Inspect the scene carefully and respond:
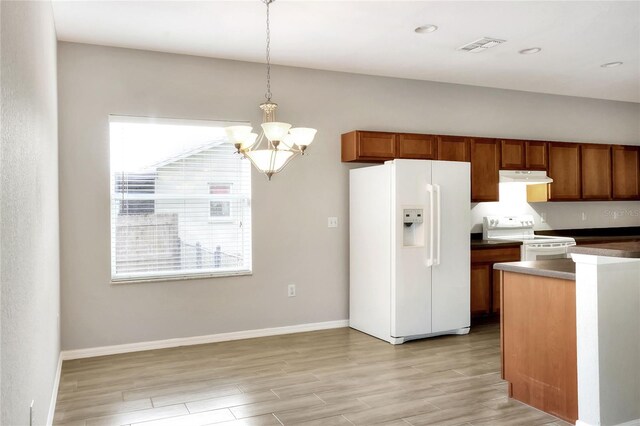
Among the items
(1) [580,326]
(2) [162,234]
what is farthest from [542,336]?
(2) [162,234]

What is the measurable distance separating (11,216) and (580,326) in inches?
109

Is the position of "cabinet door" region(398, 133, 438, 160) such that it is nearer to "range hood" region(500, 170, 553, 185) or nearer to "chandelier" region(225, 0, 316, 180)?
"range hood" region(500, 170, 553, 185)

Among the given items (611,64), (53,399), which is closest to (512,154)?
(611,64)

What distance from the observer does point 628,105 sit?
23.9ft

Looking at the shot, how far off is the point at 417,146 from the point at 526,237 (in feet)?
6.17

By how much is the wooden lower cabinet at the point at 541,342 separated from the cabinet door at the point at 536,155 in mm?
3199

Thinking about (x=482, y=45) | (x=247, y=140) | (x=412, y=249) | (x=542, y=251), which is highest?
(x=482, y=45)

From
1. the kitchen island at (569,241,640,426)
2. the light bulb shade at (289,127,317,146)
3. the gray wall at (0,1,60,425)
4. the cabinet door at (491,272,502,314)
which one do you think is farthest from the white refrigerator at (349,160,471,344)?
the gray wall at (0,1,60,425)

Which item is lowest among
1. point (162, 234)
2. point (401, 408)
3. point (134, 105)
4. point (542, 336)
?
point (401, 408)

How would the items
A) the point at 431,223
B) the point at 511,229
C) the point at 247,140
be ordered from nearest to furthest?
the point at 247,140, the point at 431,223, the point at 511,229

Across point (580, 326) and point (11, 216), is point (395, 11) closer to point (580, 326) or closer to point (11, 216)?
point (580, 326)

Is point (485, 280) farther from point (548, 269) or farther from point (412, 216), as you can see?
point (548, 269)

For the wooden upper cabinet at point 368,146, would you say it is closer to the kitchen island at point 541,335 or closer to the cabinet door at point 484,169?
the cabinet door at point 484,169

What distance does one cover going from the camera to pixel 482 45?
4.52 metres
